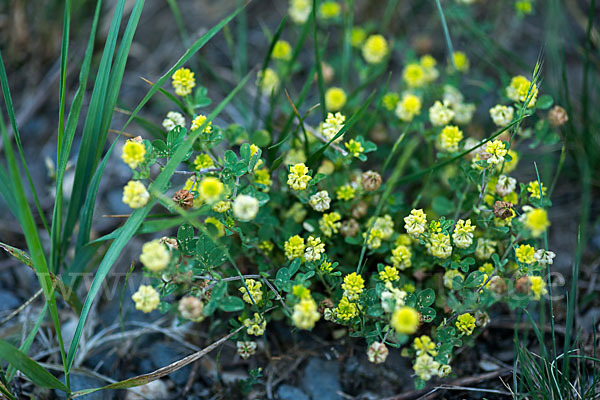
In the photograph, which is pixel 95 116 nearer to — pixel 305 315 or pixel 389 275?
pixel 305 315

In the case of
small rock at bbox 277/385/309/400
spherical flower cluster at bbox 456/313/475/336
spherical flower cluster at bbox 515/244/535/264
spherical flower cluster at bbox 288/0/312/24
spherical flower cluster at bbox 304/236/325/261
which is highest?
spherical flower cluster at bbox 288/0/312/24

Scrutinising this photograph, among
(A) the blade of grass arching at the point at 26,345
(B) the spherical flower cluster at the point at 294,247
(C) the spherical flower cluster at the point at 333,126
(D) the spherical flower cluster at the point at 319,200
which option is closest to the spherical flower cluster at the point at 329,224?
(D) the spherical flower cluster at the point at 319,200

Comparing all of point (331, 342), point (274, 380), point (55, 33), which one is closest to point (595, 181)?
point (331, 342)

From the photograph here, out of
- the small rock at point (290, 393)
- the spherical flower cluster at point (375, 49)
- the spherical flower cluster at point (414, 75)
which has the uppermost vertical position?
the spherical flower cluster at point (375, 49)

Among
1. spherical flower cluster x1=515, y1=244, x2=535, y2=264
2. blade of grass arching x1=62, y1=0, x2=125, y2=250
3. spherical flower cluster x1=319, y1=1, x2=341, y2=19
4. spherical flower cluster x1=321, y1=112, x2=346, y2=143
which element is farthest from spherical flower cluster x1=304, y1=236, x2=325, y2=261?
spherical flower cluster x1=319, y1=1, x2=341, y2=19

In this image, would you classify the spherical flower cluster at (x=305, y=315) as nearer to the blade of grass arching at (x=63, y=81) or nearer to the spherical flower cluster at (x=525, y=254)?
the spherical flower cluster at (x=525, y=254)

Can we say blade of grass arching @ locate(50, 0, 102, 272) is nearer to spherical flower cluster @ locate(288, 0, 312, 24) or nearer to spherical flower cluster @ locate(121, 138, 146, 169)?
spherical flower cluster @ locate(121, 138, 146, 169)
